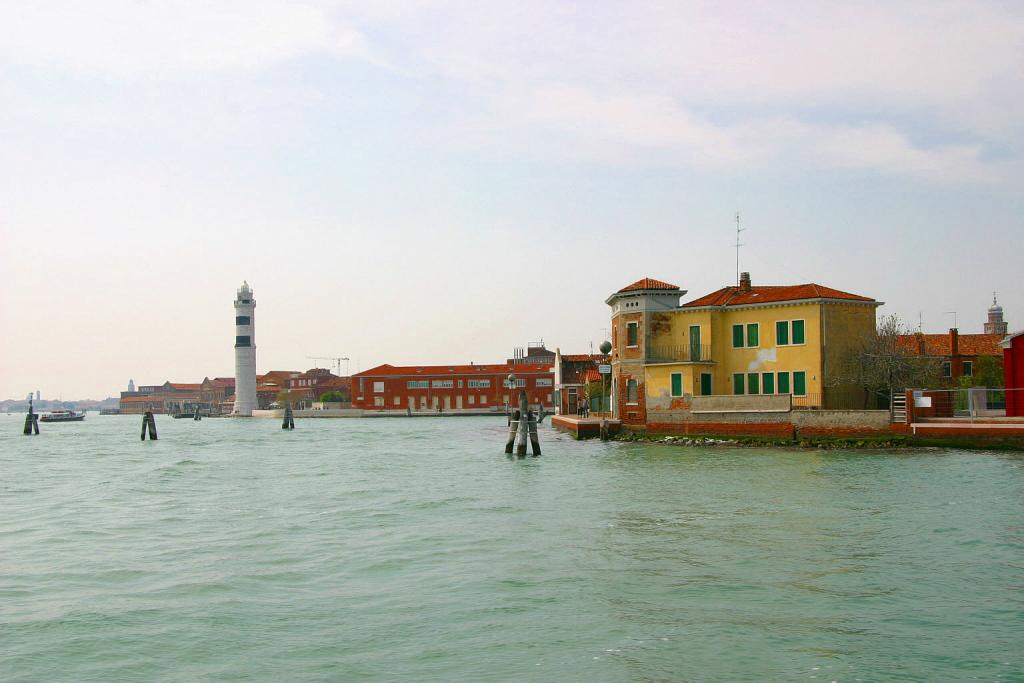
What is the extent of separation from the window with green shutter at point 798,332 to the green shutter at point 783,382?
1.52 meters

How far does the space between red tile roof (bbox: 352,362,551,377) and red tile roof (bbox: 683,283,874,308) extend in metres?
64.3

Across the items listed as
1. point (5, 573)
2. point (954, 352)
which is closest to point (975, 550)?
point (5, 573)

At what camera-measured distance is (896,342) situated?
40969 mm

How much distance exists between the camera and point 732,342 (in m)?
40.6

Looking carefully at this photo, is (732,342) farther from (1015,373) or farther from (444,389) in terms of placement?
(444,389)

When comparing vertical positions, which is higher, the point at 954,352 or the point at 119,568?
the point at 954,352

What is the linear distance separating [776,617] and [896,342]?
3368 centimetres

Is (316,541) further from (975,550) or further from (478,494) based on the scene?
(975,550)

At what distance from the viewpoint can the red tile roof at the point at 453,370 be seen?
4262 inches

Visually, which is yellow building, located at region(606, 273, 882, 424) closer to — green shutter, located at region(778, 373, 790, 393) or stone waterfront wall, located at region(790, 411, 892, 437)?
green shutter, located at region(778, 373, 790, 393)

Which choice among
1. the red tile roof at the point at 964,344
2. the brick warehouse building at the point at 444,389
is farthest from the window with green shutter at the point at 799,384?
the brick warehouse building at the point at 444,389

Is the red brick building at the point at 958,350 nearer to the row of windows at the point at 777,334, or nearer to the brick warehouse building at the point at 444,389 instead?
the row of windows at the point at 777,334

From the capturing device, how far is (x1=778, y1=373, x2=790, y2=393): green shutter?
3894cm

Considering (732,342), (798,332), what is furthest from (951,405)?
(732,342)
